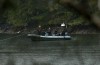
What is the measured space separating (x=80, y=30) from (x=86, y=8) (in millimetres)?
110193

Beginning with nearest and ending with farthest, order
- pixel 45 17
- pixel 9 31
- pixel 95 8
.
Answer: pixel 95 8 → pixel 45 17 → pixel 9 31

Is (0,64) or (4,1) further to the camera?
(0,64)

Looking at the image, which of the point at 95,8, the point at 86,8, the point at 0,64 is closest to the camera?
the point at 86,8

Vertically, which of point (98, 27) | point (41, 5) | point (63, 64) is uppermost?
point (41, 5)

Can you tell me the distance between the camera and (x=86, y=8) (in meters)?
3.63

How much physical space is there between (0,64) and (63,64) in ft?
20.3

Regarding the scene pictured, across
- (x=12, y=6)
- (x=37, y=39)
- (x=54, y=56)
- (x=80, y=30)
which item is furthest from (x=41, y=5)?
(x=80, y=30)

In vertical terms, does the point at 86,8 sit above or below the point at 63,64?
above

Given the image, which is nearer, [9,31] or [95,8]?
[95,8]

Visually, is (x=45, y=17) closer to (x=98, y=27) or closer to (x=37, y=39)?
(x=98, y=27)

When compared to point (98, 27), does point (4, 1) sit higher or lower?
higher

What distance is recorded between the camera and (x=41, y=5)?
4246 millimetres

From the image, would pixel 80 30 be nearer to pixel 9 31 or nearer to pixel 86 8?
pixel 9 31

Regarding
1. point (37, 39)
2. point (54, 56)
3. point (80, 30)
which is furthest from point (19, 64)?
point (80, 30)
